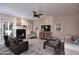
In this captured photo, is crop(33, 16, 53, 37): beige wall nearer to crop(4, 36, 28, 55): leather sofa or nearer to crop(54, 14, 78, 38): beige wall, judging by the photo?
crop(54, 14, 78, 38): beige wall

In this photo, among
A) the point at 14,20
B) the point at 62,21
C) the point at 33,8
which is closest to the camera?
the point at 33,8

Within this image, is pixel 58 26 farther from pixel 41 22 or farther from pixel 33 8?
pixel 33 8

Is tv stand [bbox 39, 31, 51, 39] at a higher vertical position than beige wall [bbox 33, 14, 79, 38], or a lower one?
lower

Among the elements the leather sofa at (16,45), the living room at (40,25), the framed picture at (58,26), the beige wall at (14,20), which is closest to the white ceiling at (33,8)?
the living room at (40,25)

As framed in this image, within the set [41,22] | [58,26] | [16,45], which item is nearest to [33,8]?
[41,22]

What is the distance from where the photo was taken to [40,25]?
8.03ft

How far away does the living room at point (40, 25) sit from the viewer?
6.67 feet

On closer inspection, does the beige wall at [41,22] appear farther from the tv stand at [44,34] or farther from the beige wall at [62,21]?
the tv stand at [44,34]

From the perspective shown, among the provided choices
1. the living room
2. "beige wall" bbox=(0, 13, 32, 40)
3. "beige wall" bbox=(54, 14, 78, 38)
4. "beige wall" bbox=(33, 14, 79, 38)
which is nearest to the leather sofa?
the living room

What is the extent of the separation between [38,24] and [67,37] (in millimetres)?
1014

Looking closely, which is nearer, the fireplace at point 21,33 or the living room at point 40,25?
the living room at point 40,25

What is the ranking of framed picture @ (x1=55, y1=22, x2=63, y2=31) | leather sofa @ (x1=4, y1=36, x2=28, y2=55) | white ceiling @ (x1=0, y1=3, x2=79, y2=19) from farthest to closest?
framed picture @ (x1=55, y1=22, x2=63, y2=31), leather sofa @ (x1=4, y1=36, x2=28, y2=55), white ceiling @ (x1=0, y1=3, x2=79, y2=19)

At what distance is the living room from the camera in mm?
2033

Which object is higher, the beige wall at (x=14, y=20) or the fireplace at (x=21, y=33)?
the beige wall at (x=14, y=20)
